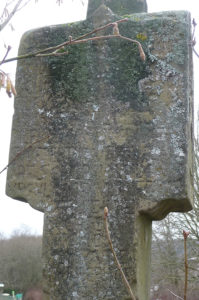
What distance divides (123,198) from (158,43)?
1083mm

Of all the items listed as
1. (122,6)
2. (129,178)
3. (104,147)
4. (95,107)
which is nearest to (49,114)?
(95,107)

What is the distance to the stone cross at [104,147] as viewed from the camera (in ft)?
9.94

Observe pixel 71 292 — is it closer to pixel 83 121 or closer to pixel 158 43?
pixel 83 121

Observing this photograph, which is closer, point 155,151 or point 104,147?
point 155,151

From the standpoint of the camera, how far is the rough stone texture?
3.74 meters

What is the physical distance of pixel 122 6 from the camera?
3.76 meters

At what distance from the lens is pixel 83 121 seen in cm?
328

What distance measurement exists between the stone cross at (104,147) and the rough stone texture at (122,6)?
29 centimetres

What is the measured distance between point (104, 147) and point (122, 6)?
125cm

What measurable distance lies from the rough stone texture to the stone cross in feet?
0.95

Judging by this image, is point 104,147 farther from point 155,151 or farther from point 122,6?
point 122,6

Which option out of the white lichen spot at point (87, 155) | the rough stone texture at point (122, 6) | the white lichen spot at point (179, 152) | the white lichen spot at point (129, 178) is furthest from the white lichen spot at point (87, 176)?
the rough stone texture at point (122, 6)

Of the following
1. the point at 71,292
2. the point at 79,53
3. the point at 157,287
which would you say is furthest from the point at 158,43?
the point at 157,287

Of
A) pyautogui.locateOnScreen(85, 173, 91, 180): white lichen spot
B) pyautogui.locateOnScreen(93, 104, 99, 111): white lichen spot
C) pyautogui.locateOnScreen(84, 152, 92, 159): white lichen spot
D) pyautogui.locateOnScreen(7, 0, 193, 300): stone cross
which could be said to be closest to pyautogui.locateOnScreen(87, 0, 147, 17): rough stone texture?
pyautogui.locateOnScreen(7, 0, 193, 300): stone cross
